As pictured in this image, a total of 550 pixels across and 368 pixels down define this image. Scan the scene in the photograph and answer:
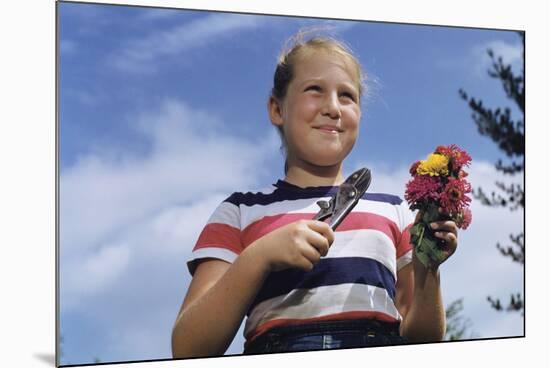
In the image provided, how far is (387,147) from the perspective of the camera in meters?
4.55

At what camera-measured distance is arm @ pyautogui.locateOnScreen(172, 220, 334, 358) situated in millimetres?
4152

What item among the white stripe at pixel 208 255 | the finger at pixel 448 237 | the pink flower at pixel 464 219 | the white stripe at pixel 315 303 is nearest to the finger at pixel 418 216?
the finger at pixel 448 237

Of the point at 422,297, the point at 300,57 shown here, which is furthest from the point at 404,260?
the point at 300,57


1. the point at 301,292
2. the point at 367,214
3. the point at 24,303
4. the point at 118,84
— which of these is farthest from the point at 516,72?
the point at 24,303

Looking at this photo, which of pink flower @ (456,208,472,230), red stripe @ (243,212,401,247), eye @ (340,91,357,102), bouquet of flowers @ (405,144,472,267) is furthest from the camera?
pink flower @ (456,208,472,230)

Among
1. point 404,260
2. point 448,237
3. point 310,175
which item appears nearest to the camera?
point 310,175

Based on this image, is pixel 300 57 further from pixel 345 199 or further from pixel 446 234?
pixel 446 234

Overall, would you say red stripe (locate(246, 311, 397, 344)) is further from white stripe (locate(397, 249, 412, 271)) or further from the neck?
the neck

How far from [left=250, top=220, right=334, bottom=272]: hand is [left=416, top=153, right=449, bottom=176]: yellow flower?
0.62m

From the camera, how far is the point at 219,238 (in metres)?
4.23

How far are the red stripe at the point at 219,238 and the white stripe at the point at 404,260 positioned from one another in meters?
0.75

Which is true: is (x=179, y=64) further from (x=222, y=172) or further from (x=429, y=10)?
(x=429, y=10)

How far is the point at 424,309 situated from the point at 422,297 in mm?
58

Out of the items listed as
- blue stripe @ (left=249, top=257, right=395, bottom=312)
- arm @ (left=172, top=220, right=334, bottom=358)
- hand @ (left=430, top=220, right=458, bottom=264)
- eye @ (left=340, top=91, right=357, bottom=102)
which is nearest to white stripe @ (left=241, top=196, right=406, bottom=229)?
arm @ (left=172, top=220, right=334, bottom=358)
